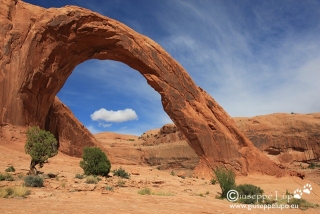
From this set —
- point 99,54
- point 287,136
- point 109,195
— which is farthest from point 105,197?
point 287,136

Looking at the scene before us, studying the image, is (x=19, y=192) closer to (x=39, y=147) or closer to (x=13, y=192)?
(x=13, y=192)

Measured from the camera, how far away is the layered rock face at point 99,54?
18.5m

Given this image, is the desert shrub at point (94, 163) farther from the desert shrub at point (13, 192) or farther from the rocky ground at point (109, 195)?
the desert shrub at point (13, 192)

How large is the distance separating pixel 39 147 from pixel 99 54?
35.7ft

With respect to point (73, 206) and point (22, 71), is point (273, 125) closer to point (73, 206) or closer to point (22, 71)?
point (22, 71)

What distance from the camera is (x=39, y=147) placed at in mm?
11500

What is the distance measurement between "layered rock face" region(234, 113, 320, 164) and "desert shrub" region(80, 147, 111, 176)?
31071 mm

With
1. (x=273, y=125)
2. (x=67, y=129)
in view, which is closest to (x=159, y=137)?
(x=273, y=125)

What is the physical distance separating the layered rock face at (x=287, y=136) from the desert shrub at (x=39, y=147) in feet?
110

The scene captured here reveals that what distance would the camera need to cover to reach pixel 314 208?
9.32m

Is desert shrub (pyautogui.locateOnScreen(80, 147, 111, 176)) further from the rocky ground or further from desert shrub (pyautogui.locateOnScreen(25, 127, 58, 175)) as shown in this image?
desert shrub (pyautogui.locateOnScreen(25, 127, 58, 175))

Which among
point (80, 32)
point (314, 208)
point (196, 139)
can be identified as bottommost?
point (314, 208)

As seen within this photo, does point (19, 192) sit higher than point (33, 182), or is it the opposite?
point (33, 182)

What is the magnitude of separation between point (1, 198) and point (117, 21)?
1621 centimetres
